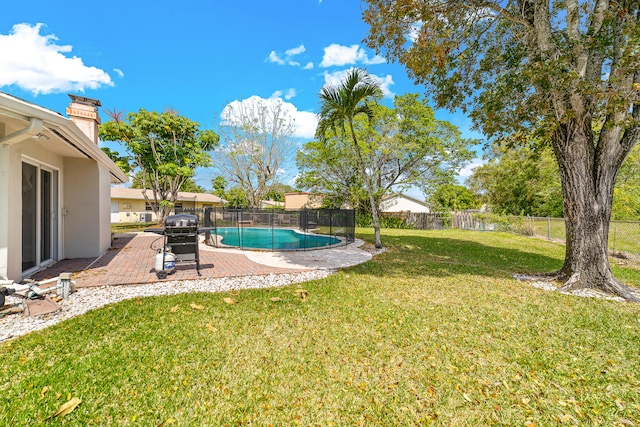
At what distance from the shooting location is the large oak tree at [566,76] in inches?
190

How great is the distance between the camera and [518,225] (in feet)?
57.0

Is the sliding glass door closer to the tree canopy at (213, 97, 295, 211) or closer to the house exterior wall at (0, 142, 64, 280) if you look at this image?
the house exterior wall at (0, 142, 64, 280)

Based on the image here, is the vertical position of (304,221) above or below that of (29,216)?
below

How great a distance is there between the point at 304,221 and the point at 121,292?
831 cm

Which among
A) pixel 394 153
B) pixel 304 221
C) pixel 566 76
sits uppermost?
pixel 394 153

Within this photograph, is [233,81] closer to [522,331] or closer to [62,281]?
[62,281]

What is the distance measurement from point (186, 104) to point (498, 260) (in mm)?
21256

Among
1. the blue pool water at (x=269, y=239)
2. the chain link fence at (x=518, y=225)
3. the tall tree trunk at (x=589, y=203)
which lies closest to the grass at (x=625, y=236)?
the chain link fence at (x=518, y=225)

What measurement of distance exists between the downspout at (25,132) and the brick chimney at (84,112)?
599cm

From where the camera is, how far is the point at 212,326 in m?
3.43

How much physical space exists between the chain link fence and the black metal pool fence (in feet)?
30.9

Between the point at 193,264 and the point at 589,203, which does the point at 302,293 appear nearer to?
the point at 193,264

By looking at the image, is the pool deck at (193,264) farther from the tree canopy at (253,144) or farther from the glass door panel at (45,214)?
the tree canopy at (253,144)

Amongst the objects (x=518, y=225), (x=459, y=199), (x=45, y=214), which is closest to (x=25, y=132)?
(x=45, y=214)
